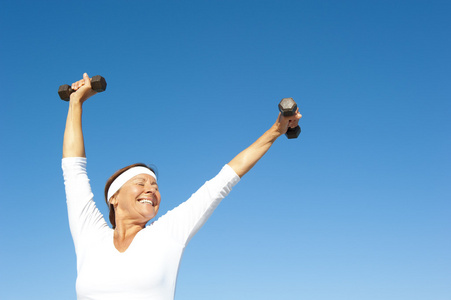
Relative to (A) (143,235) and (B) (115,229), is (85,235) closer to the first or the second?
(B) (115,229)

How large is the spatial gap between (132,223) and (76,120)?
1160 millimetres

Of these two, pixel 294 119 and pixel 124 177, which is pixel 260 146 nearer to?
pixel 294 119

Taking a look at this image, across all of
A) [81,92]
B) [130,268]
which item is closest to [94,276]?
[130,268]

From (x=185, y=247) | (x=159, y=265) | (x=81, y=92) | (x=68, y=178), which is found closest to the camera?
(x=159, y=265)

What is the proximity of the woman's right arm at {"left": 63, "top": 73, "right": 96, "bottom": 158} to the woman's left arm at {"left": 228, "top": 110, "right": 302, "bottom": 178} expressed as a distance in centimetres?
138

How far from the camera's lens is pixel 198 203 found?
3.89 meters

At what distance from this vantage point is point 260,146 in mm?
4199

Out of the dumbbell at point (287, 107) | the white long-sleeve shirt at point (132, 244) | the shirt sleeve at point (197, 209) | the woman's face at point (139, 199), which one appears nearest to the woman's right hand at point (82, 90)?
the white long-sleeve shirt at point (132, 244)

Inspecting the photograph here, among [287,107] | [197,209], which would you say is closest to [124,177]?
[197,209]

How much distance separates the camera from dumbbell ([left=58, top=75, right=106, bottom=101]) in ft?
15.8

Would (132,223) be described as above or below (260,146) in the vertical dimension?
below

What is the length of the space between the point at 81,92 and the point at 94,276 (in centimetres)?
193

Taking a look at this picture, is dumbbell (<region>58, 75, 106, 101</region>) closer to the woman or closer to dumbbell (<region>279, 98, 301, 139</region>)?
the woman

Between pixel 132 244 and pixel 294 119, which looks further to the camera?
pixel 294 119
